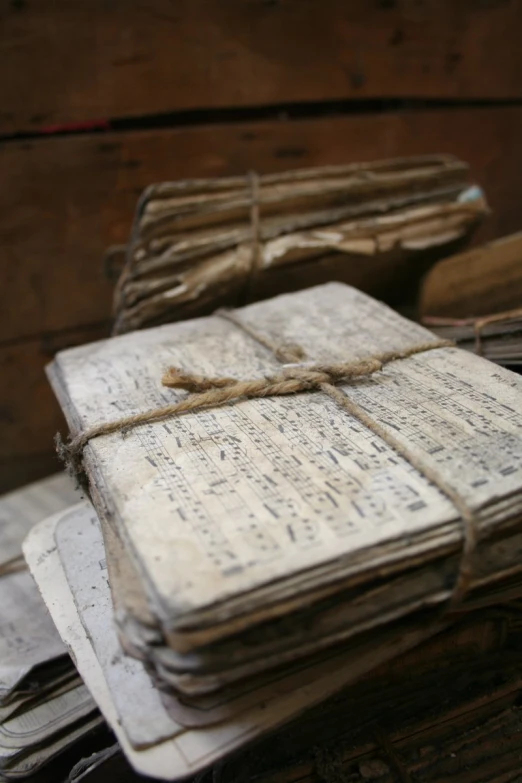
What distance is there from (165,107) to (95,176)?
191 millimetres

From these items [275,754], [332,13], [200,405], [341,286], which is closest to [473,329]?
[341,286]

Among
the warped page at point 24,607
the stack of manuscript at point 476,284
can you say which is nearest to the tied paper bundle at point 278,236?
the stack of manuscript at point 476,284

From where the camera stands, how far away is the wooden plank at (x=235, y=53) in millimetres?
1350

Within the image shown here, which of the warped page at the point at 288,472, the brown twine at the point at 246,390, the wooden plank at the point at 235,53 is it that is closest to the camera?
the warped page at the point at 288,472

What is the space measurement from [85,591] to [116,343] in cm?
36

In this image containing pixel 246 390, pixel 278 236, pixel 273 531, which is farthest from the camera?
A: pixel 278 236

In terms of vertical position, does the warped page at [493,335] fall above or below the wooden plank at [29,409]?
above

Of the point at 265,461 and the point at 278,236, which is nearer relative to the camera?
the point at 265,461

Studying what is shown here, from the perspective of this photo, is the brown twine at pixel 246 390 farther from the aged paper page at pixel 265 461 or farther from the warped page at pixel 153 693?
the warped page at pixel 153 693

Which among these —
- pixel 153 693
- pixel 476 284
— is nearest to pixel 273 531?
pixel 153 693

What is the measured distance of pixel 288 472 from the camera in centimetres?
71

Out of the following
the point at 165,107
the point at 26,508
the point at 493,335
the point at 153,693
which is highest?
the point at 165,107

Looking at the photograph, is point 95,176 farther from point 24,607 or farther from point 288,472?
point 288,472

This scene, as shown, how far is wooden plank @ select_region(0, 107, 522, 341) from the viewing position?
56.2 inches
